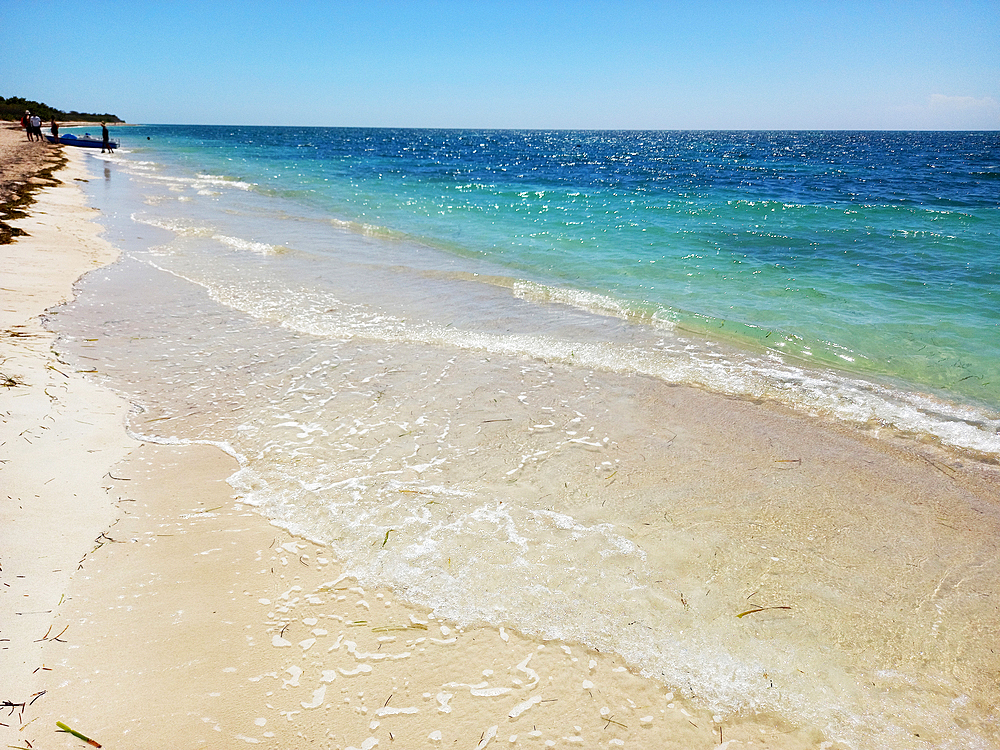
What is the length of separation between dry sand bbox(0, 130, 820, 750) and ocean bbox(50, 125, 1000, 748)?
200 millimetres

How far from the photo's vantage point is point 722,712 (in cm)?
275

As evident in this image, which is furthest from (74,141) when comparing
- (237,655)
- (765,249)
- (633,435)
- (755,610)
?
(755,610)

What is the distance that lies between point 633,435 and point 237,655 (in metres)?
3.76

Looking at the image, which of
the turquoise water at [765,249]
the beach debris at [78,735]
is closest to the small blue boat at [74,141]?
the turquoise water at [765,249]

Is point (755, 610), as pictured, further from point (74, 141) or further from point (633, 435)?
point (74, 141)

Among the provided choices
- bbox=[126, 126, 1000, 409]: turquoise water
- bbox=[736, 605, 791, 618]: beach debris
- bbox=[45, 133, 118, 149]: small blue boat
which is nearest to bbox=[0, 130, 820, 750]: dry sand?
bbox=[736, 605, 791, 618]: beach debris

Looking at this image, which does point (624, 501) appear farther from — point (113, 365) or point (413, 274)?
point (413, 274)

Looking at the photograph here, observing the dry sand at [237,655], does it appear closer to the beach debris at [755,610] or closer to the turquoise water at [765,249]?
the beach debris at [755,610]

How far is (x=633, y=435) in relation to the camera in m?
5.29

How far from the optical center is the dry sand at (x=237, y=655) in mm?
2568

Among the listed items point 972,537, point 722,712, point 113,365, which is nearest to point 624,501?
point 722,712

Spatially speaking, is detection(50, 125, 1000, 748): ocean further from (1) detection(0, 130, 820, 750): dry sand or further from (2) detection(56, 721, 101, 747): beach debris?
(2) detection(56, 721, 101, 747): beach debris

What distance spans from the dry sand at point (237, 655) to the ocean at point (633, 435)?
20 cm

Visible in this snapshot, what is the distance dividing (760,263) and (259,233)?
13.2 m
